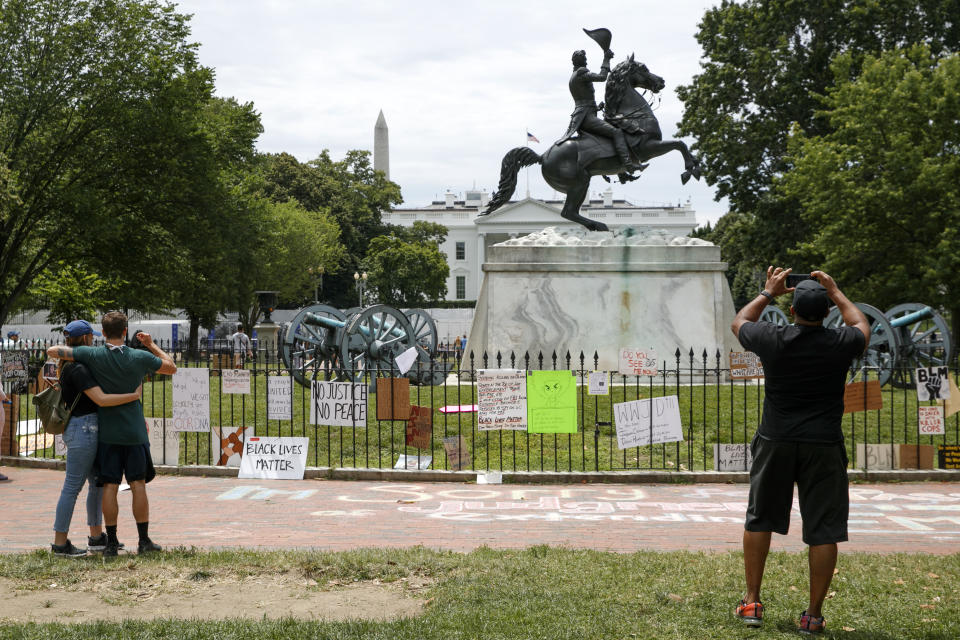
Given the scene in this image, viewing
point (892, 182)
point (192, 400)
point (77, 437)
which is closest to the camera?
point (77, 437)

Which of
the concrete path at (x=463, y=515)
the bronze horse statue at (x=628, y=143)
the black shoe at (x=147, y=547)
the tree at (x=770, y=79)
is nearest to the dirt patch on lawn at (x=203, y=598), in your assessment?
the black shoe at (x=147, y=547)

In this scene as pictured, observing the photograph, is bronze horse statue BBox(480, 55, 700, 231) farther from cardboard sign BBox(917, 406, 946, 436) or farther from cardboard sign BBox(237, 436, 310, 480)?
cardboard sign BBox(237, 436, 310, 480)

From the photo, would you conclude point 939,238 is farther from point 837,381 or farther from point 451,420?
point 837,381

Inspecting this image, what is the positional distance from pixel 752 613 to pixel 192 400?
7374mm

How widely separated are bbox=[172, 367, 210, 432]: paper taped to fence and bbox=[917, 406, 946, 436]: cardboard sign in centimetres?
762

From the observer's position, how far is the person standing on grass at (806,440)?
4.42 metres

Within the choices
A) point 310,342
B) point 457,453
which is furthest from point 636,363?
point 310,342

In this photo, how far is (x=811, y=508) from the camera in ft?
14.6

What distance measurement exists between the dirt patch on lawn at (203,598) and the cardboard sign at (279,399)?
481 centimetres

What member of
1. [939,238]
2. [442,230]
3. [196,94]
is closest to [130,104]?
[196,94]

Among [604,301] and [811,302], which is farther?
[604,301]

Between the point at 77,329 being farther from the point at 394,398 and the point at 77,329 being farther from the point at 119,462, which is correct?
the point at 394,398

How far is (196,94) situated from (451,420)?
693 inches

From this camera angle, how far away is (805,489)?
4.48 m
